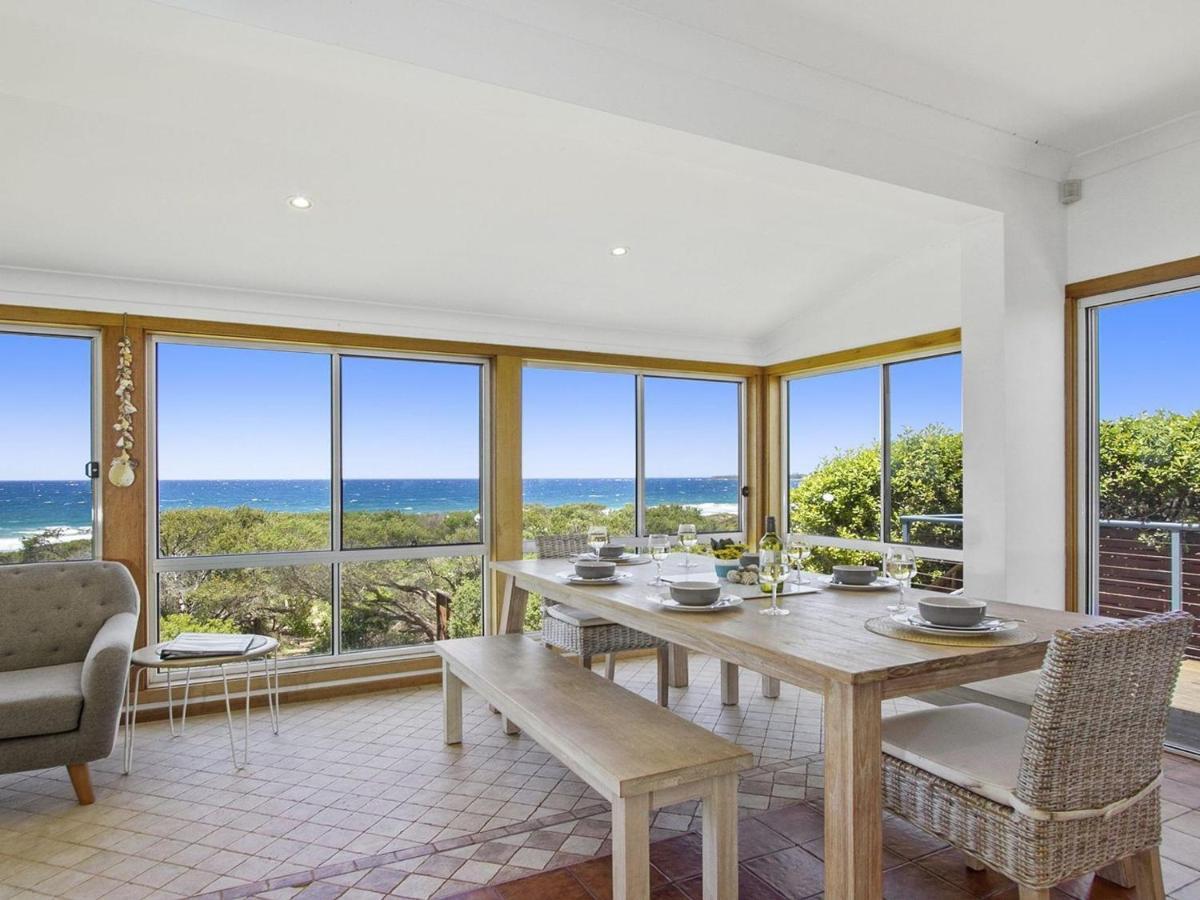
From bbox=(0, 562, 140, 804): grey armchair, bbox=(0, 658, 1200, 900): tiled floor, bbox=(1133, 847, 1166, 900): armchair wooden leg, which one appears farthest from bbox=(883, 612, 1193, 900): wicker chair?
bbox=(0, 562, 140, 804): grey armchair

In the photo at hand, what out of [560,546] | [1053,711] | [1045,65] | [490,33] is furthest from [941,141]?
[560,546]

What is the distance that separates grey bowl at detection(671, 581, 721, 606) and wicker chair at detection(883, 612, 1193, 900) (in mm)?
715

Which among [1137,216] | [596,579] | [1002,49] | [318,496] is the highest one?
[1002,49]

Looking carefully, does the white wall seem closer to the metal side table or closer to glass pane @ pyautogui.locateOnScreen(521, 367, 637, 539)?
glass pane @ pyautogui.locateOnScreen(521, 367, 637, 539)

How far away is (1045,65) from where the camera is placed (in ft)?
8.72

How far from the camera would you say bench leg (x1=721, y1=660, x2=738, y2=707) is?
3.98 meters

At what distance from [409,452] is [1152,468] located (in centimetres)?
384

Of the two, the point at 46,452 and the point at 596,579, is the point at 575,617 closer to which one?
the point at 596,579

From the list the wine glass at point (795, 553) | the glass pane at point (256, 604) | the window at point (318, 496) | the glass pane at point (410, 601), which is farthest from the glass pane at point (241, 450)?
the wine glass at point (795, 553)

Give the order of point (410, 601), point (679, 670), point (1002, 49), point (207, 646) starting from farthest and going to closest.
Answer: point (410, 601)
point (679, 670)
point (207, 646)
point (1002, 49)

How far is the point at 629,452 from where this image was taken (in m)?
5.34

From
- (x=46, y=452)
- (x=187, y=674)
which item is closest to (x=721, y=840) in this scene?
(x=187, y=674)

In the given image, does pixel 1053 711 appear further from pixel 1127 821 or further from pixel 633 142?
pixel 633 142

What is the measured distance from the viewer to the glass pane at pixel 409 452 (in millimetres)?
4547
